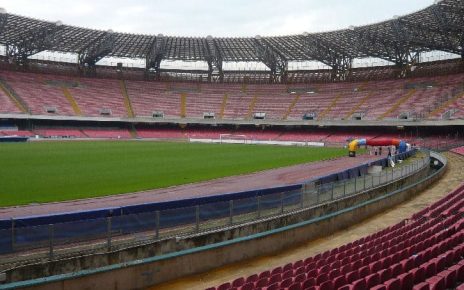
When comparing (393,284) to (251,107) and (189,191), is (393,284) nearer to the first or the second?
(189,191)

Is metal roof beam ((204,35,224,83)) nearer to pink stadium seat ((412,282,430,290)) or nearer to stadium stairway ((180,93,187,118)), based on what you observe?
stadium stairway ((180,93,187,118))

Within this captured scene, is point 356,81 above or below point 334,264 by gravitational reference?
above

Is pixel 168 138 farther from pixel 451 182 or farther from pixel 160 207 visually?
pixel 160 207

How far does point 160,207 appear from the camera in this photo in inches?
516

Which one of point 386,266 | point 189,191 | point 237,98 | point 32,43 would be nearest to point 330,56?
point 237,98

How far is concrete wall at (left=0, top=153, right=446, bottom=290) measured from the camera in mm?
9914

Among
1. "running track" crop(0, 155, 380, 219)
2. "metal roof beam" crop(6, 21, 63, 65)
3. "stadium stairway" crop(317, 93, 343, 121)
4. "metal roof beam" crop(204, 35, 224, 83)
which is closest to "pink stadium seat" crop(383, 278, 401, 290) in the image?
"running track" crop(0, 155, 380, 219)

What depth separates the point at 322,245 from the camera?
15234 millimetres

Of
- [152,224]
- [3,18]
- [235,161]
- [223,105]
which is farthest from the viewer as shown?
[223,105]

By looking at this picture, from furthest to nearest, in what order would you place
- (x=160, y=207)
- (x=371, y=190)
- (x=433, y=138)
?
(x=433, y=138), (x=371, y=190), (x=160, y=207)

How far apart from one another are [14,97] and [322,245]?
62.6 metres

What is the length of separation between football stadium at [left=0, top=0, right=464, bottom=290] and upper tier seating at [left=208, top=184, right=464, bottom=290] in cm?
5

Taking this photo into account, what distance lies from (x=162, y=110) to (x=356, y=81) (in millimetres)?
36244

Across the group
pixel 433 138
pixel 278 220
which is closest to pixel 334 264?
pixel 278 220
